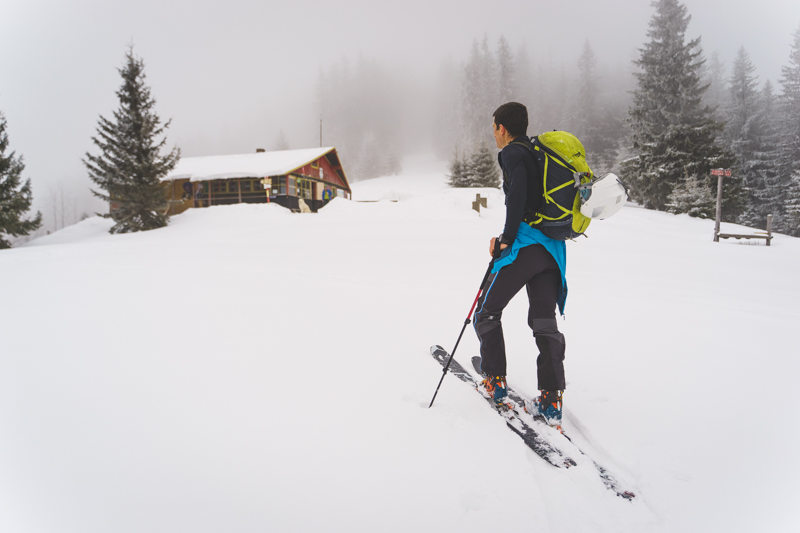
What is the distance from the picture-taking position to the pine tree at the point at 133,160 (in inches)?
645

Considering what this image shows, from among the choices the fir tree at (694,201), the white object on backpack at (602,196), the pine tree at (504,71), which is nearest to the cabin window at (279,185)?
the fir tree at (694,201)

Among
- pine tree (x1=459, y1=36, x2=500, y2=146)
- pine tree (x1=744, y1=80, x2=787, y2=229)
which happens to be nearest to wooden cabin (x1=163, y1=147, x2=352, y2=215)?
pine tree (x1=459, y1=36, x2=500, y2=146)

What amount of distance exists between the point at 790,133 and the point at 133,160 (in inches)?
1607

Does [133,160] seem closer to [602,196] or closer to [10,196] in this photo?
[10,196]

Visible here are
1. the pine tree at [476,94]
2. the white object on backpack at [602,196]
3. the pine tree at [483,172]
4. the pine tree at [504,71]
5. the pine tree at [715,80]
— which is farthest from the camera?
the pine tree at [476,94]

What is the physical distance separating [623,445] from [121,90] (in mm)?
23572

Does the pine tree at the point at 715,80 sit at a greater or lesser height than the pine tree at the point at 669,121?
greater

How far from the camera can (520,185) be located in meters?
2.30

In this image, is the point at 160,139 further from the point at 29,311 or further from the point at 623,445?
the point at 623,445

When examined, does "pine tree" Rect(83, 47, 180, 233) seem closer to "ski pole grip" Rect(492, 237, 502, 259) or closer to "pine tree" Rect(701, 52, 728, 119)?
"ski pole grip" Rect(492, 237, 502, 259)

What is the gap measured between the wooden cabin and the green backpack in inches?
923

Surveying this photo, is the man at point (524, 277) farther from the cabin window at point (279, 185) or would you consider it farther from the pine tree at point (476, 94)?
the pine tree at point (476, 94)

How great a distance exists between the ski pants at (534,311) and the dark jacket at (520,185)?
219 mm

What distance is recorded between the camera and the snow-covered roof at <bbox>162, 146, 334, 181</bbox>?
80.1 feet
